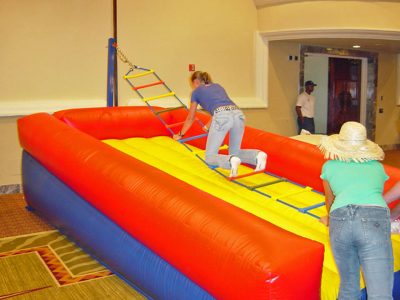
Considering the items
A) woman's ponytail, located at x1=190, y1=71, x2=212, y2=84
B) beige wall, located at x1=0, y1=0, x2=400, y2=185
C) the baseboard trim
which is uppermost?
beige wall, located at x1=0, y1=0, x2=400, y2=185

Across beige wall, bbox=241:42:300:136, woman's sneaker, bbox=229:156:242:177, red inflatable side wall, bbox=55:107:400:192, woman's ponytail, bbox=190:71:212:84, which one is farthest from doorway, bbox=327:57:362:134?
woman's sneaker, bbox=229:156:242:177

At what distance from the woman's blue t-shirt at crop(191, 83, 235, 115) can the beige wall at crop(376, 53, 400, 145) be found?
666cm

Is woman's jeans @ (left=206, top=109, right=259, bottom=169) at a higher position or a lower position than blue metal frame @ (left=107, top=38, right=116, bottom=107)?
lower

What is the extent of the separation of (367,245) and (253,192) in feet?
6.21

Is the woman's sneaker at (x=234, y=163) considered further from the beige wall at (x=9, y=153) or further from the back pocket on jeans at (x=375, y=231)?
the beige wall at (x=9, y=153)

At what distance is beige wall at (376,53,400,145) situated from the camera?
32.1ft

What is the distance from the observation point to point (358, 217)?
201cm

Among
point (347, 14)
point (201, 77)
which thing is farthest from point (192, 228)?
point (347, 14)

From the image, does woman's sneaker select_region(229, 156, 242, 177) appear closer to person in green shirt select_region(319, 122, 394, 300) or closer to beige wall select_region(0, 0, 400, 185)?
person in green shirt select_region(319, 122, 394, 300)

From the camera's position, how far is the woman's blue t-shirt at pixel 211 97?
407 centimetres

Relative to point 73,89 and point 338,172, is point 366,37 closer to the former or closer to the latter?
point 73,89

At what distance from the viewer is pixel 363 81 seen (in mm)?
9812

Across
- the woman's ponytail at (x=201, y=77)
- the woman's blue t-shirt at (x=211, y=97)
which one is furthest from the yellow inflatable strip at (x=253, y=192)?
the woman's ponytail at (x=201, y=77)

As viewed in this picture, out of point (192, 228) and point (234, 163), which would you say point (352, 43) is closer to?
point (234, 163)
